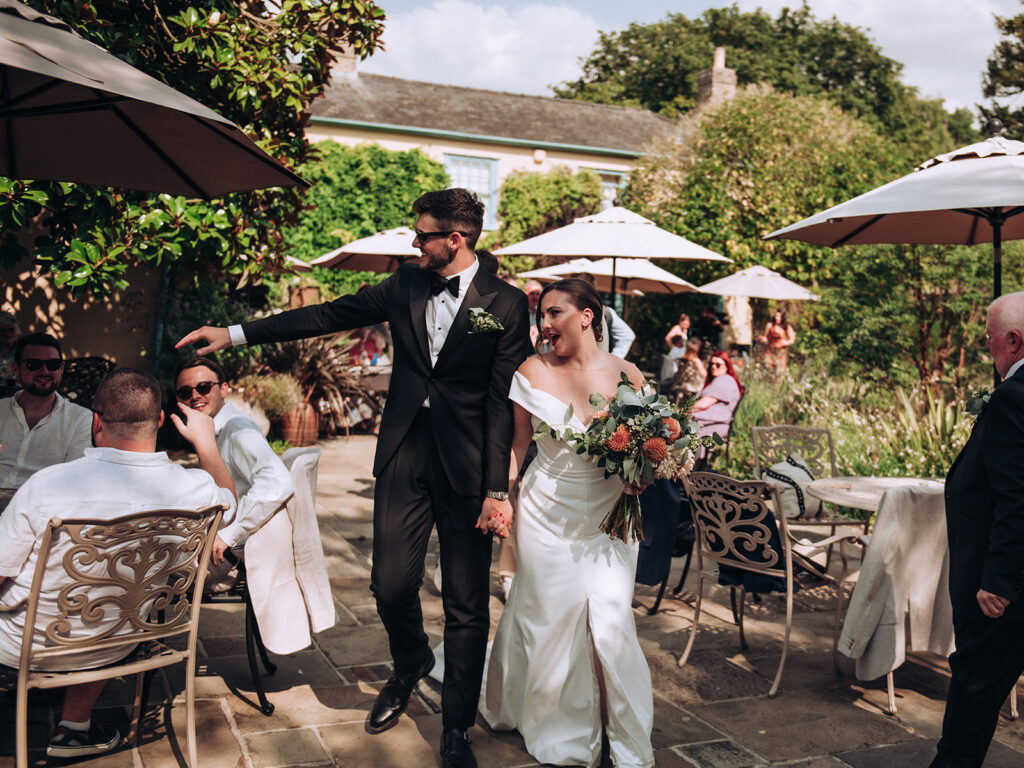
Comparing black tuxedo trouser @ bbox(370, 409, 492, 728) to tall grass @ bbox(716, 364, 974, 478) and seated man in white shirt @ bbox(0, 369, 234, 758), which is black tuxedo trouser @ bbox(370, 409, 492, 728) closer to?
seated man in white shirt @ bbox(0, 369, 234, 758)

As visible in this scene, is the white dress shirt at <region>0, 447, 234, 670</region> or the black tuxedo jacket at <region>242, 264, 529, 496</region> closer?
the white dress shirt at <region>0, 447, 234, 670</region>

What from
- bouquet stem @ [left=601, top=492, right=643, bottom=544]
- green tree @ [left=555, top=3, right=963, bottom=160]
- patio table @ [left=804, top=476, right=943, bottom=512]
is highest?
green tree @ [left=555, top=3, right=963, bottom=160]

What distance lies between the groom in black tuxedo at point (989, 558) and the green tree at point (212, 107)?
5.58m

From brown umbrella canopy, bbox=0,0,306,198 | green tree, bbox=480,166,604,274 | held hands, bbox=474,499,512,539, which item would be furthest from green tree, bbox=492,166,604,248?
held hands, bbox=474,499,512,539

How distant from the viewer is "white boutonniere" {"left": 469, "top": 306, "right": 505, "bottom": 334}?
Result: 11.4ft

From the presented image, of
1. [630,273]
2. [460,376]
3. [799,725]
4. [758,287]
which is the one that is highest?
[758,287]

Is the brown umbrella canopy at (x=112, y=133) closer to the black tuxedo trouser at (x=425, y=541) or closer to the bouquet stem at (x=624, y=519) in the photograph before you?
the black tuxedo trouser at (x=425, y=541)

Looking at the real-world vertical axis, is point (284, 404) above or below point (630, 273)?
below

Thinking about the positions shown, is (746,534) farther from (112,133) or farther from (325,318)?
(112,133)

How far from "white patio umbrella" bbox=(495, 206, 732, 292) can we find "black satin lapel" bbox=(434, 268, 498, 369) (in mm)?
3578

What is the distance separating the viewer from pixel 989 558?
10.3 feet

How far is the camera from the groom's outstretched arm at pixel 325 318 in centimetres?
368

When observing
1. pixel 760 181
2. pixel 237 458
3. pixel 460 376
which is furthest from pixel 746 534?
pixel 760 181

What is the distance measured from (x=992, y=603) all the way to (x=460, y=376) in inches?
83.1
